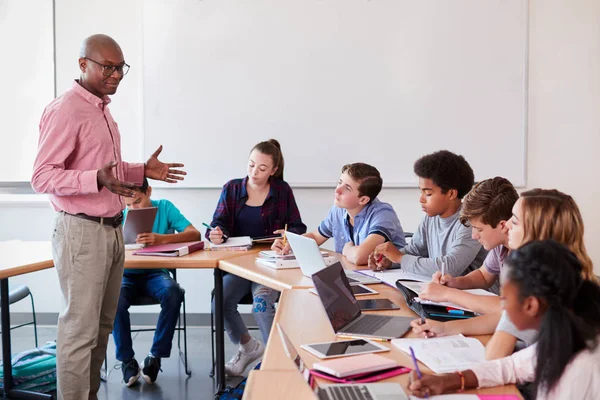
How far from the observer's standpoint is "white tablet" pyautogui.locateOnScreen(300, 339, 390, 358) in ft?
4.77

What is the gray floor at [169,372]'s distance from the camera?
296 centimetres

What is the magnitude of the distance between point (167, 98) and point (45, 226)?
4.20ft

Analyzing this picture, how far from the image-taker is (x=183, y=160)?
401 cm

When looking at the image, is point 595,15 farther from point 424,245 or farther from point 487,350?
point 487,350

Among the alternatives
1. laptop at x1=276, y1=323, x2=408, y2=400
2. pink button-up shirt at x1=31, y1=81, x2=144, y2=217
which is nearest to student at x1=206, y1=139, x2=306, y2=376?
pink button-up shirt at x1=31, y1=81, x2=144, y2=217

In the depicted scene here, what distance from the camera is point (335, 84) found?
3904 millimetres

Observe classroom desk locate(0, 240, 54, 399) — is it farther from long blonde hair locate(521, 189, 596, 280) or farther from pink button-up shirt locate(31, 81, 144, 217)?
long blonde hair locate(521, 189, 596, 280)

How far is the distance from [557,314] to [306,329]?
77 centimetres

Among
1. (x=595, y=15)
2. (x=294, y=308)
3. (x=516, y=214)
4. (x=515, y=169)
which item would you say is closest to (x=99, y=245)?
(x=294, y=308)

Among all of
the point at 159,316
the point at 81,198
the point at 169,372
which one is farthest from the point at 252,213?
the point at 81,198

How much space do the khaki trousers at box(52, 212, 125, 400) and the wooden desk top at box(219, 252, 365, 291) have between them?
624 mm

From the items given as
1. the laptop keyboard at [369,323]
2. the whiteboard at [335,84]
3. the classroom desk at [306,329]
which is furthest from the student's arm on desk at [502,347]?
the whiteboard at [335,84]

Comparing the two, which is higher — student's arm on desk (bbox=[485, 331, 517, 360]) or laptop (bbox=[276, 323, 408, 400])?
student's arm on desk (bbox=[485, 331, 517, 360])

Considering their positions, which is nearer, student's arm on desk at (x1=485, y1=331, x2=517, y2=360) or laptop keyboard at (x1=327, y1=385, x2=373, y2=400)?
laptop keyboard at (x1=327, y1=385, x2=373, y2=400)
